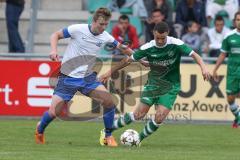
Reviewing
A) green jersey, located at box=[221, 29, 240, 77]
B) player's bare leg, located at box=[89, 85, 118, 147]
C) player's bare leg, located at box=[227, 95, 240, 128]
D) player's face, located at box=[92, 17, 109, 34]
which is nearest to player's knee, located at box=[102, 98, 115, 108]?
player's bare leg, located at box=[89, 85, 118, 147]

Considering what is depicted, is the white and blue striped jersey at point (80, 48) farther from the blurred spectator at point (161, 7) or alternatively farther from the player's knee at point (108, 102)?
the blurred spectator at point (161, 7)

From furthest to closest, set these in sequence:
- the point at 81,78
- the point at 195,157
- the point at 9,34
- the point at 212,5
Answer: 1. the point at 212,5
2. the point at 9,34
3. the point at 81,78
4. the point at 195,157

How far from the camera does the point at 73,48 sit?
557 inches

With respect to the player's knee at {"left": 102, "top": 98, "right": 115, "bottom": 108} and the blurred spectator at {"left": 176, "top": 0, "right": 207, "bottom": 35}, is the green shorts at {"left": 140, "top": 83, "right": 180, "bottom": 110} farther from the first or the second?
the blurred spectator at {"left": 176, "top": 0, "right": 207, "bottom": 35}

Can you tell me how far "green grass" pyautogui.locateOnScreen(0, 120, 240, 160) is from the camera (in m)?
12.1

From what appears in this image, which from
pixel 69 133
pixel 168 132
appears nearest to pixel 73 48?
pixel 69 133

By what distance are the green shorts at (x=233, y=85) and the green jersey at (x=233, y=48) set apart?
0.28ft

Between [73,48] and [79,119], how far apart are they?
578 centimetres

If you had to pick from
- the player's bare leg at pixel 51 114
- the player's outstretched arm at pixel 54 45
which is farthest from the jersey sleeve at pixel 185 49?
the player's bare leg at pixel 51 114

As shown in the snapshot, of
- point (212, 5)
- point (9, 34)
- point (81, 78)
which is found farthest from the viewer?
point (212, 5)

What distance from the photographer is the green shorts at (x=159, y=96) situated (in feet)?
46.5

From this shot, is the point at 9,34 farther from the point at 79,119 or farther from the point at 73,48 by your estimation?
the point at 73,48

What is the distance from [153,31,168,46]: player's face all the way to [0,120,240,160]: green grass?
162cm

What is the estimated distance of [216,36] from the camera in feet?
70.8
